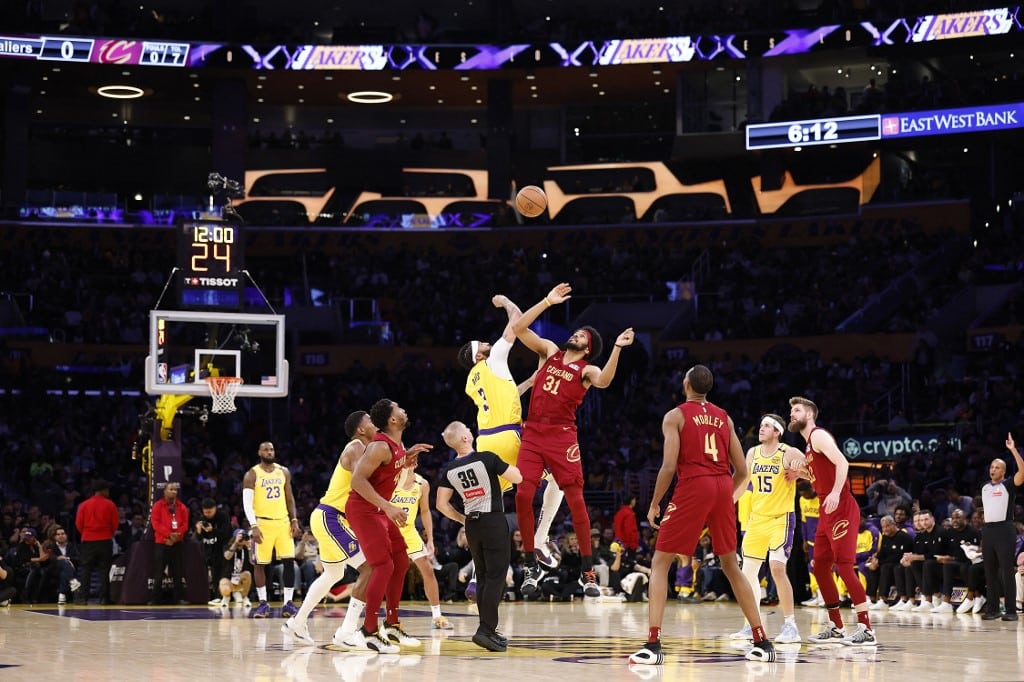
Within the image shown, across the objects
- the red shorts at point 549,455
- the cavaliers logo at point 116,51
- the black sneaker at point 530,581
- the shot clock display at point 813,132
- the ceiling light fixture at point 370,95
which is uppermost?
the ceiling light fixture at point 370,95

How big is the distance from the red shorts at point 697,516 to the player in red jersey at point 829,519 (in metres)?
1.83

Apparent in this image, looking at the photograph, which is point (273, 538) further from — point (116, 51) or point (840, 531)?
point (116, 51)

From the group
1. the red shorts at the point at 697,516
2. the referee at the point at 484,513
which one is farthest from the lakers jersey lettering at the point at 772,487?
the referee at the point at 484,513

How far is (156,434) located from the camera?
24656 millimetres

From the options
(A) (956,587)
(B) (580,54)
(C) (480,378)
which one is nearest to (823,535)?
(C) (480,378)

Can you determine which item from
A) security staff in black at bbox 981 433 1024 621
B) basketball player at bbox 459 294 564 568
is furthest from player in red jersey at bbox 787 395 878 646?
security staff in black at bbox 981 433 1024 621

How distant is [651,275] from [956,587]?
880 inches

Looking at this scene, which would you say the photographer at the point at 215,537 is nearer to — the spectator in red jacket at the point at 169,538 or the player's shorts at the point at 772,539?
the spectator in red jacket at the point at 169,538

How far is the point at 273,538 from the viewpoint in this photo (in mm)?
19250

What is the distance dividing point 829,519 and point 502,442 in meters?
3.41

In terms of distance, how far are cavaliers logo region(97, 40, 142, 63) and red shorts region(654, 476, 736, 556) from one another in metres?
35.5

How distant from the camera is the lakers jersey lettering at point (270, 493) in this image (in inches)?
744

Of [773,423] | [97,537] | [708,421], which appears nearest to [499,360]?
[708,421]

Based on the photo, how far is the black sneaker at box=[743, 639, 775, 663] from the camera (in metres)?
12.4
